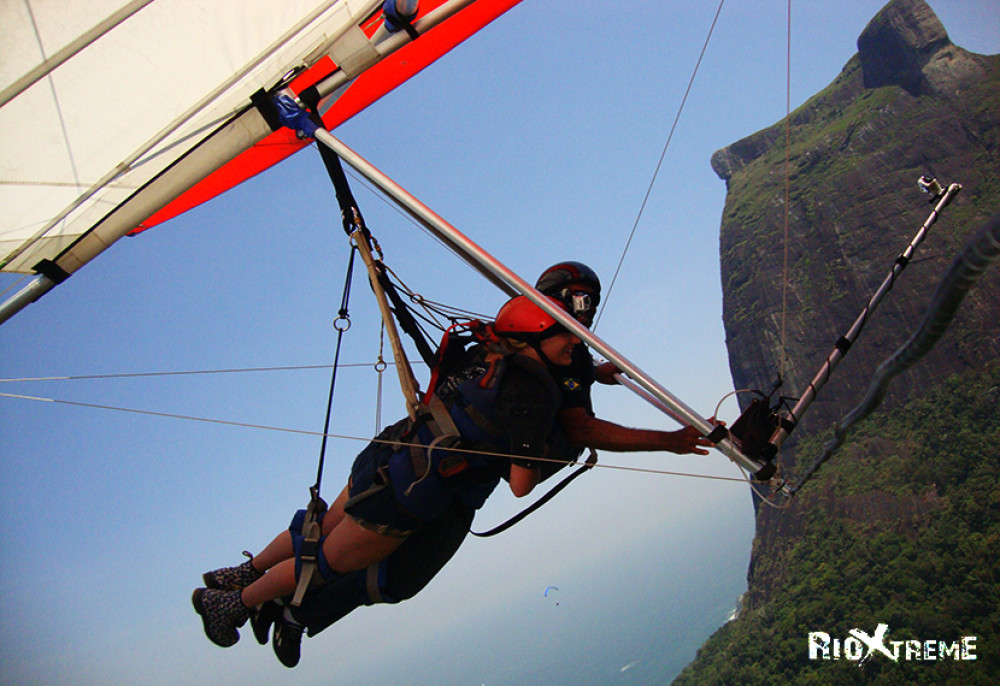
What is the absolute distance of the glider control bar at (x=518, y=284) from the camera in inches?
111

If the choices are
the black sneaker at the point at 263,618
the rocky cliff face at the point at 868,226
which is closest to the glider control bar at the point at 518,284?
the black sneaker at the point at 263,618

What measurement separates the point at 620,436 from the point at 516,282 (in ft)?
3.07

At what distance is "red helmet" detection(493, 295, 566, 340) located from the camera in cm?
334

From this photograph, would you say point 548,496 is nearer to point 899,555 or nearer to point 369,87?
point 369,87

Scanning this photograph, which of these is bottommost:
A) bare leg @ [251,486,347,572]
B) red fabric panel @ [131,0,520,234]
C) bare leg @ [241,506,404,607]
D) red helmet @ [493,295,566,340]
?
bare leg @ [241,506,404,607]

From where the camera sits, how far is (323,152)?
372 cm

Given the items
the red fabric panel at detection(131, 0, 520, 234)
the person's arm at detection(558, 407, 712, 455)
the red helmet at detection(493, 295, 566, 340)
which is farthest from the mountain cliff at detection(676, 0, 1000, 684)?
the red helmet at detection(493, 295, 566, 340)

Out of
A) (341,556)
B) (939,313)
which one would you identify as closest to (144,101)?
(341,556)

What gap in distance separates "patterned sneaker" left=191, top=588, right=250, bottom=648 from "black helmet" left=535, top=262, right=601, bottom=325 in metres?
2.63

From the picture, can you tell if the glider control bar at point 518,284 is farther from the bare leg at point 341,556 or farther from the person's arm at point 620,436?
the bare leg at point 341,556

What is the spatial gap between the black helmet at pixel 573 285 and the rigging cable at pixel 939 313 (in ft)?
4.22

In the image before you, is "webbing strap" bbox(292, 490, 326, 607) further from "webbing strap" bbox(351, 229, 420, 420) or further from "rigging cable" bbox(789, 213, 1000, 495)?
"rigging cable" bbox(789, 213, 1000, 495)

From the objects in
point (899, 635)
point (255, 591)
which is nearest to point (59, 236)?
point (255, 591)

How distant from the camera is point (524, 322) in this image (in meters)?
3.40
